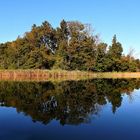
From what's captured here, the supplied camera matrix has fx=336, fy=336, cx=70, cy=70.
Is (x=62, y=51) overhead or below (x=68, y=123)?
overhead

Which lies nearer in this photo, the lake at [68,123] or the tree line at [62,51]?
the lake at [68,123]

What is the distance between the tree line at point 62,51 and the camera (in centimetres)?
7800

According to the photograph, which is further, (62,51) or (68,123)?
(62,51)

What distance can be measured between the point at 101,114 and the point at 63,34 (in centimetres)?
6876

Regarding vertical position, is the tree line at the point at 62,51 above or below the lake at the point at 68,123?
above

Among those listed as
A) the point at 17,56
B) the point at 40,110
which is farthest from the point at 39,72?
the point at 40,110

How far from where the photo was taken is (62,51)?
78250mm

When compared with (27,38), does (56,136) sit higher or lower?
lower

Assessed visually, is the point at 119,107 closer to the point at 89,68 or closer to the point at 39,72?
the point at 39,72

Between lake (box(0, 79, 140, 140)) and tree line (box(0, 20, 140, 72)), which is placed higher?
tree line (box(0, 20, 140, 72))

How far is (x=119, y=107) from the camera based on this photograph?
1872 cm

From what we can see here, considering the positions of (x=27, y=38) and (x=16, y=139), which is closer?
(x=16, y=139)

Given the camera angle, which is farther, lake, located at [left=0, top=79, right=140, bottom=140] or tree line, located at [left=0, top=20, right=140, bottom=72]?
tree line, located at [left=0, top=20, right=140, bottom=72]

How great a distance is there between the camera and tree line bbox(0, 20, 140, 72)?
78.0 meters
